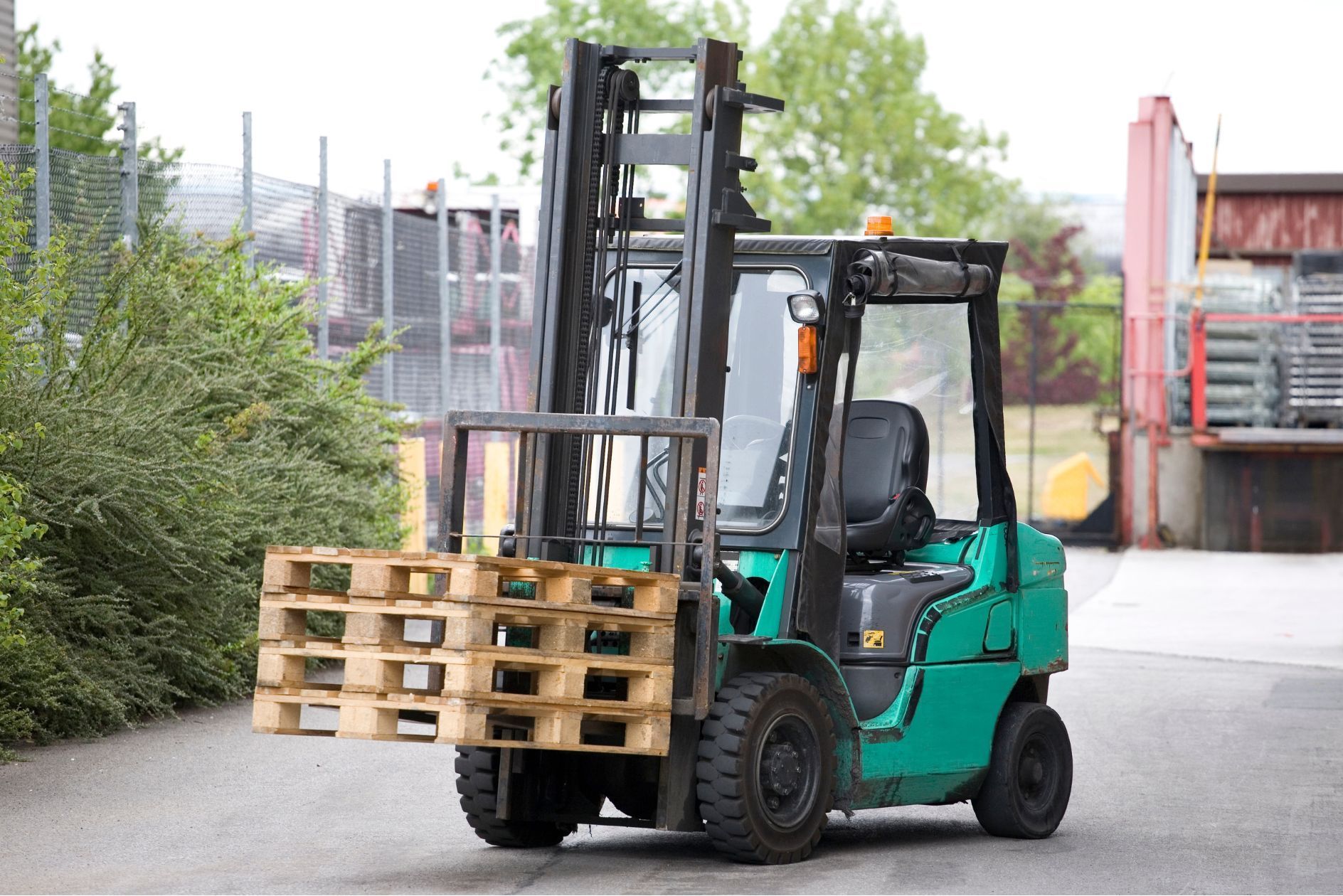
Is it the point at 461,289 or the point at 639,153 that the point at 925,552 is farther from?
the point at 461,289

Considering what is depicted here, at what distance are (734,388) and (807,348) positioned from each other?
403mm

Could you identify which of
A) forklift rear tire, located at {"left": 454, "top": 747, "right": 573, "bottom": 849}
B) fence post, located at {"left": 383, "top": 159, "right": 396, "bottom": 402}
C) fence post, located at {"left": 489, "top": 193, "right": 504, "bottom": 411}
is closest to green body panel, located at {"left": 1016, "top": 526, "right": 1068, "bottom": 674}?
forklift rear tire, located at {"left": 454, "top": 747, "right": 573, "bottom": 849}

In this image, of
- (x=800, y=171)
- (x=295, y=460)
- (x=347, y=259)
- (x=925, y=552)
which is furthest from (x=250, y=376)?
(x=800, y=171)

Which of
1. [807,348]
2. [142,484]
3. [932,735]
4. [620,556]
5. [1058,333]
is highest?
[1058,333]

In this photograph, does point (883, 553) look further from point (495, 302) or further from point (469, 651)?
point (495, 302)

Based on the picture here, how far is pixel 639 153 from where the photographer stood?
23.0 ft

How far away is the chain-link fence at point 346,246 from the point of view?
37.5 ft

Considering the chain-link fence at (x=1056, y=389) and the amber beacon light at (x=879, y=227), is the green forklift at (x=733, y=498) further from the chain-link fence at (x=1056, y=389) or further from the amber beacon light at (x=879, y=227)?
the chain-link fence at (x=1056, y=389)

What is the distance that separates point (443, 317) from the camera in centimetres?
1830

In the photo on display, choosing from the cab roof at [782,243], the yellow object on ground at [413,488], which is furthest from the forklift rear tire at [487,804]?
the yellow object on ground at [413,488]

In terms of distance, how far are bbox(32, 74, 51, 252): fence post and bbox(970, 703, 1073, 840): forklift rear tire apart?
617cm

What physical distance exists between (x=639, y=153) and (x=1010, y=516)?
230cm

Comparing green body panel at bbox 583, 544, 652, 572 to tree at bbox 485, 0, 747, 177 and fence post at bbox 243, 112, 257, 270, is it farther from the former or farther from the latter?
tree at bbox 485, 0, 747, 177

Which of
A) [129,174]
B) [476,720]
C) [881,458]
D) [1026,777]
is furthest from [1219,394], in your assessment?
[476,720]
